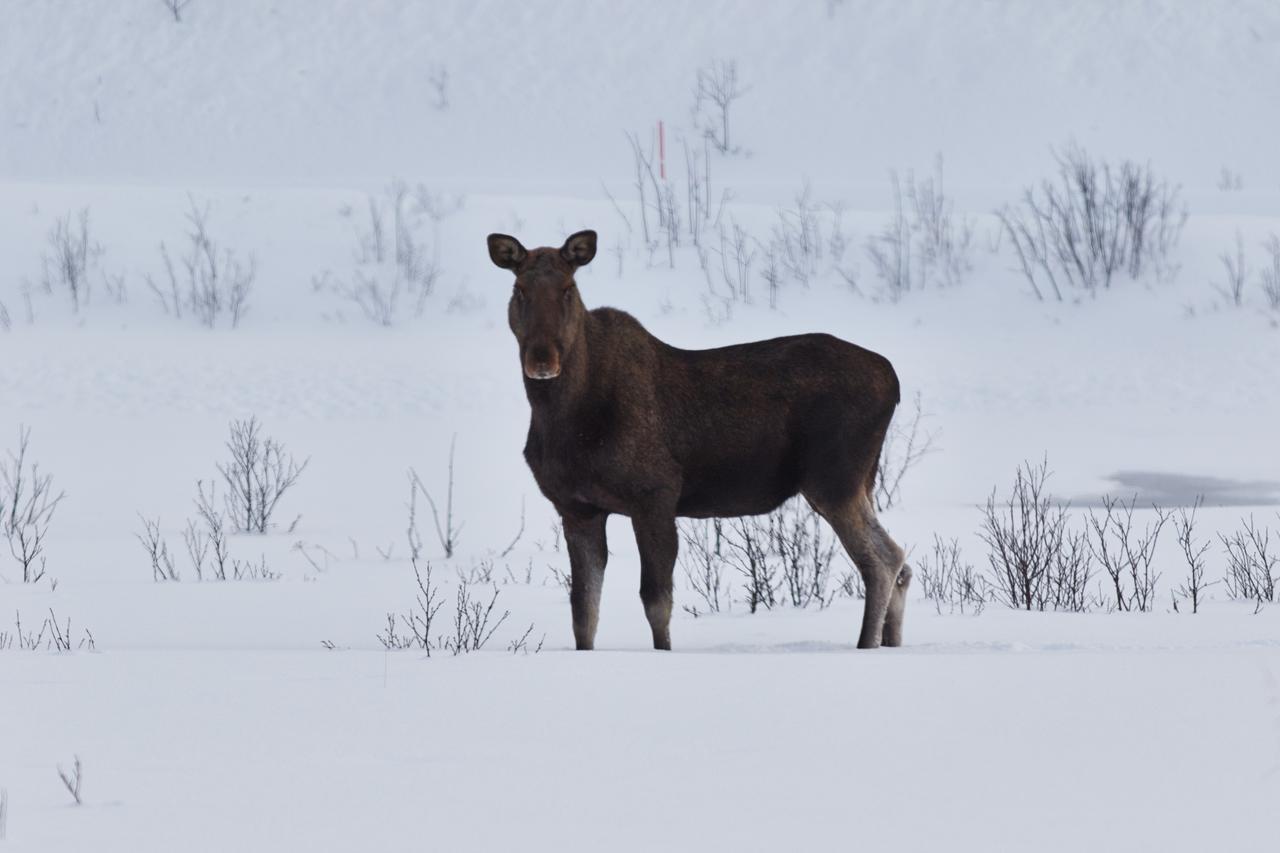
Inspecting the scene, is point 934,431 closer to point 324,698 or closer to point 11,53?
point 324,698

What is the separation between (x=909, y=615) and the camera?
380 inches

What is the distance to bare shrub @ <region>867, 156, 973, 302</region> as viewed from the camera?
2398cm

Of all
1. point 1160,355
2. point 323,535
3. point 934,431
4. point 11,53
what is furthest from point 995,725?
point 11,53

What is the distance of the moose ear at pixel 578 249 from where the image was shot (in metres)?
7.46

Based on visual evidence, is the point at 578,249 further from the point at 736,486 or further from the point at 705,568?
the point at 705,568

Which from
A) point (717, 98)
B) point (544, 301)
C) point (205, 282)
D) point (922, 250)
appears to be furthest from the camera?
point (717, 98)

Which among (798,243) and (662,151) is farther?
(662,151)

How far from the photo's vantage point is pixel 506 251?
7391 mm

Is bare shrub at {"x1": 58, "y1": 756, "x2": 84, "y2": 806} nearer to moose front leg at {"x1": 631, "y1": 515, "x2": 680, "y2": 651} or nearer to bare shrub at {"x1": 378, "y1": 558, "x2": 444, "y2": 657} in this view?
bare shrub at {"x1": 378, "y1": 558, "x2": 444, "y2": 657}

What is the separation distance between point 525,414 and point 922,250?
8.15 m

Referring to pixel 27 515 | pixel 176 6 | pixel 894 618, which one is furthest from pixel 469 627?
pixel 176 6

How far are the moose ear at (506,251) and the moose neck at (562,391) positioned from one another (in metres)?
0.43

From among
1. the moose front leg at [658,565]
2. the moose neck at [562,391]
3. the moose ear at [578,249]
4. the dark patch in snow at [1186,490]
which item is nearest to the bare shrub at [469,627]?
the moose front leg at [658,565]

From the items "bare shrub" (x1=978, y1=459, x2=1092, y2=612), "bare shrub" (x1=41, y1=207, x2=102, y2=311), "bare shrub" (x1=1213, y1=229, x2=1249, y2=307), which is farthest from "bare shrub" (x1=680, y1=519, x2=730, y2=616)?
"bare shrub" (x1=41, y1=207, x2=102, y2=311)
